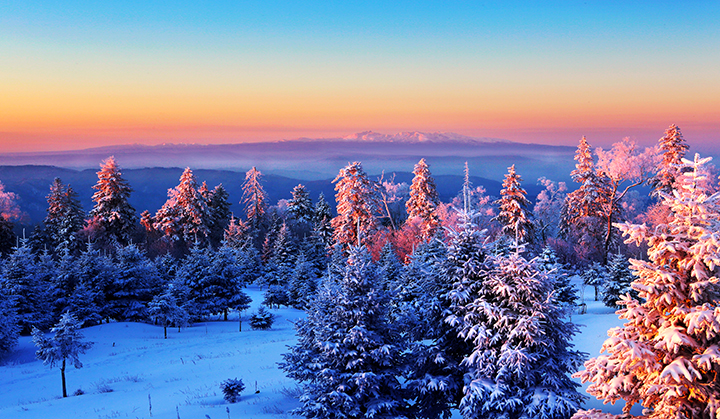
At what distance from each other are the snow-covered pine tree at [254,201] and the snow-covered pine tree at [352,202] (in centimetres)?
3176

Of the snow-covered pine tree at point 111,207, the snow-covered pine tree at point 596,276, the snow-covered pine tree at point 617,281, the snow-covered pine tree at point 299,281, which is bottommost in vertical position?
the snow-covered pine tree at point 299,281

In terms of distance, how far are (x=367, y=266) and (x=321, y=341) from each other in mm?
2338

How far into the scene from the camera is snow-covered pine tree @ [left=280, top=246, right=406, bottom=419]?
1145cm

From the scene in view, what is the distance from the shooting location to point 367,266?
40.8 ft

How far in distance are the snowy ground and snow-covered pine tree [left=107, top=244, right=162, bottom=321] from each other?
2.36 meters

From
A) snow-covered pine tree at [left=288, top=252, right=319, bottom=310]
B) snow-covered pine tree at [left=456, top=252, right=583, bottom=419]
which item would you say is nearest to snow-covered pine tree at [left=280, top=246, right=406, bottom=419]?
snow-covered pine tree at [left=456, top=252, right=583, bottom=419]

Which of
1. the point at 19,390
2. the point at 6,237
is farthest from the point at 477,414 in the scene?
the point at 6,237

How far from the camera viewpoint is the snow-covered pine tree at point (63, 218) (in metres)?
49.6

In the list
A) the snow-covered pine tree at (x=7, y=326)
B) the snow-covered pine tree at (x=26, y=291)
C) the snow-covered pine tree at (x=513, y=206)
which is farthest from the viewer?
the snow-covered pine tree at (x=513, y=206)

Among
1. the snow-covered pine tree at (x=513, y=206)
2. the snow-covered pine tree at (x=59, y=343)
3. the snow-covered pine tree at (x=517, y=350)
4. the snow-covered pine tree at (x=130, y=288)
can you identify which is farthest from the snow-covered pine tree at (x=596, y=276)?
the snow-covered pine tree at (x=59, y=343)

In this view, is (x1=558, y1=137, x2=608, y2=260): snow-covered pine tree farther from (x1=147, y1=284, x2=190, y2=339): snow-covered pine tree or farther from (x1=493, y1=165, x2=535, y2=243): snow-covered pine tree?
(x1=147, y1=284, x2=190, y2=339): snow-covered pine tree

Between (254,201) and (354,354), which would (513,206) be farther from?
(254,201)

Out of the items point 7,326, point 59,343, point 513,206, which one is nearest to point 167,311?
point 7,326

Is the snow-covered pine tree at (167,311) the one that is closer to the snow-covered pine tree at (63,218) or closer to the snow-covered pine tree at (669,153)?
the snow-covered pine tree at (63,218)
